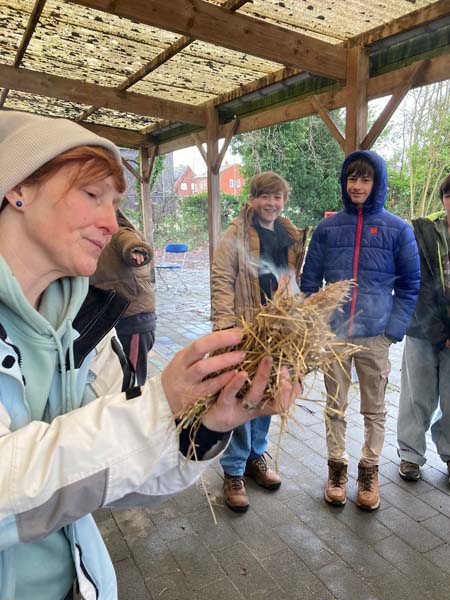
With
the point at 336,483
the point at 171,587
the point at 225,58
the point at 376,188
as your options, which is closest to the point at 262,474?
the point at 336,483

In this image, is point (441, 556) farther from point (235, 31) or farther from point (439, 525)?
point (235, 31)

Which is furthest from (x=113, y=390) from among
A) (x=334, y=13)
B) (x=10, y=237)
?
(x=334, y=13)

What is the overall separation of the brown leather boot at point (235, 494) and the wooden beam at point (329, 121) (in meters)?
3.87

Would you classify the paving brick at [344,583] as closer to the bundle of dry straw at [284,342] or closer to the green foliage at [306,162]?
the bundle of dry straw at [284,342]

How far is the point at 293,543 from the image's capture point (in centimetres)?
249

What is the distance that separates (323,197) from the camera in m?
13.8

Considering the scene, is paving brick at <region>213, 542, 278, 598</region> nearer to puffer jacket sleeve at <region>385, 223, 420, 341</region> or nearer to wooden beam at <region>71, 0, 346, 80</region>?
puffer jacket sleeve at <region>385, 223, 420, 341</region>

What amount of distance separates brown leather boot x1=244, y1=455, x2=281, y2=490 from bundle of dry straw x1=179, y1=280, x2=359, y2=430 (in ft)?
7.41

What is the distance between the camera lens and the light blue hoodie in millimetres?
986

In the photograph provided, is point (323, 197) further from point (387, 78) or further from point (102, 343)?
point (102, 343)

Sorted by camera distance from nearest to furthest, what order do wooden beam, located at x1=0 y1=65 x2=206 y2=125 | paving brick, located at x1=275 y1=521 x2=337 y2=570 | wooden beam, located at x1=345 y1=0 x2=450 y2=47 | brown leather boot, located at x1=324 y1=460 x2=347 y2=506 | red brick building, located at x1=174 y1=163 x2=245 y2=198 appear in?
paving brick, located at x1=275 y1=521 x2=337 y2=570
brown leather boot, located at x1=324 y1=460 x2=347 y2=506
wooden beam, located at x1=345 y1=0 x2=450 y2=47
wooden beam, located at x1=0 y1=65 x2=206 y2=125
red brick building, located at x1=174 y1=163 x2=245 y2=198

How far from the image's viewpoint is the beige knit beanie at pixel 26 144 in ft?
3.13

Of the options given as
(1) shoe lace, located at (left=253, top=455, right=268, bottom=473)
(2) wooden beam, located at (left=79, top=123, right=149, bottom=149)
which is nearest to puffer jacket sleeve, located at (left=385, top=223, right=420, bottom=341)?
(1) shoe lace, located at (left=253, top=455, right=268, bottom=473)

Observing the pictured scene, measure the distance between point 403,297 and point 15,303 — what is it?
7.91 feet
